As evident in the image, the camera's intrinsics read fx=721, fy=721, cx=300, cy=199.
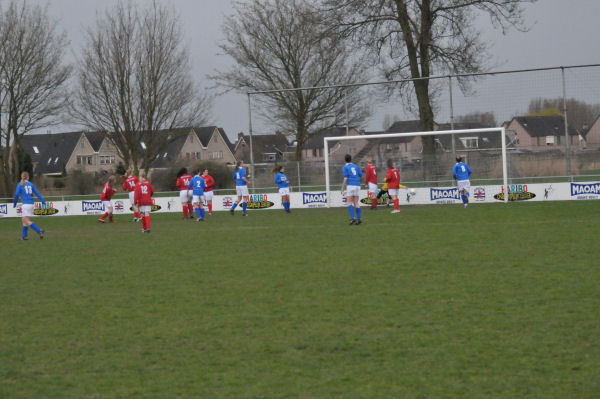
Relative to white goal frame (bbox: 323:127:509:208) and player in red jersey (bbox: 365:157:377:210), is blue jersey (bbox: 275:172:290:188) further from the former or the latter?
player in red jersey (bbox: 365:157:377:210)

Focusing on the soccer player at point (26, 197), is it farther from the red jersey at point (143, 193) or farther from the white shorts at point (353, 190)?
the white shorts at point (353, 190)

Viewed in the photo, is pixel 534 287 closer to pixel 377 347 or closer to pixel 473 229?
pixel 377 347

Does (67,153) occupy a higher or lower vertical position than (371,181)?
higher

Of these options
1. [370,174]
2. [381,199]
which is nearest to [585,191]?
[381,199]

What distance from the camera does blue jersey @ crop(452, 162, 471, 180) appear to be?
26266 millimetres

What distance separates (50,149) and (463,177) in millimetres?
73140

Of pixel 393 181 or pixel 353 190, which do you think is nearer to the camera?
pixel 353 190

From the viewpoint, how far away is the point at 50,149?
8931 cm

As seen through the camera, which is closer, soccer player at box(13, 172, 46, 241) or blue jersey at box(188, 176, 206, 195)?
soccer player at box(13, 172, 46, 241)

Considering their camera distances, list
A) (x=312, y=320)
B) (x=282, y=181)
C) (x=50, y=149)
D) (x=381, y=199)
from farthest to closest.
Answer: (x=50, y=149) < (x=381, y=199) < (x=282, y=181) < (x=312, y=320)

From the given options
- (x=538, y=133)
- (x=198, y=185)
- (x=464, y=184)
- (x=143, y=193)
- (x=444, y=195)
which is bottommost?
(x=444, y=195)

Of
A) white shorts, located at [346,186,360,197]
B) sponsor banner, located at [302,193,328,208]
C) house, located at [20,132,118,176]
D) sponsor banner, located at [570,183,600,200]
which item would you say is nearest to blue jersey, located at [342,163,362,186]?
white shorts, located at [346,186,360,197]

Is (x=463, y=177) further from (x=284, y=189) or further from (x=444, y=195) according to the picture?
(x=284, y=189)

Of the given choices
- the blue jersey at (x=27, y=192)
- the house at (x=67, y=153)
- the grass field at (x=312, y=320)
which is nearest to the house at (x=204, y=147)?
the house at (x=67, y=153)
